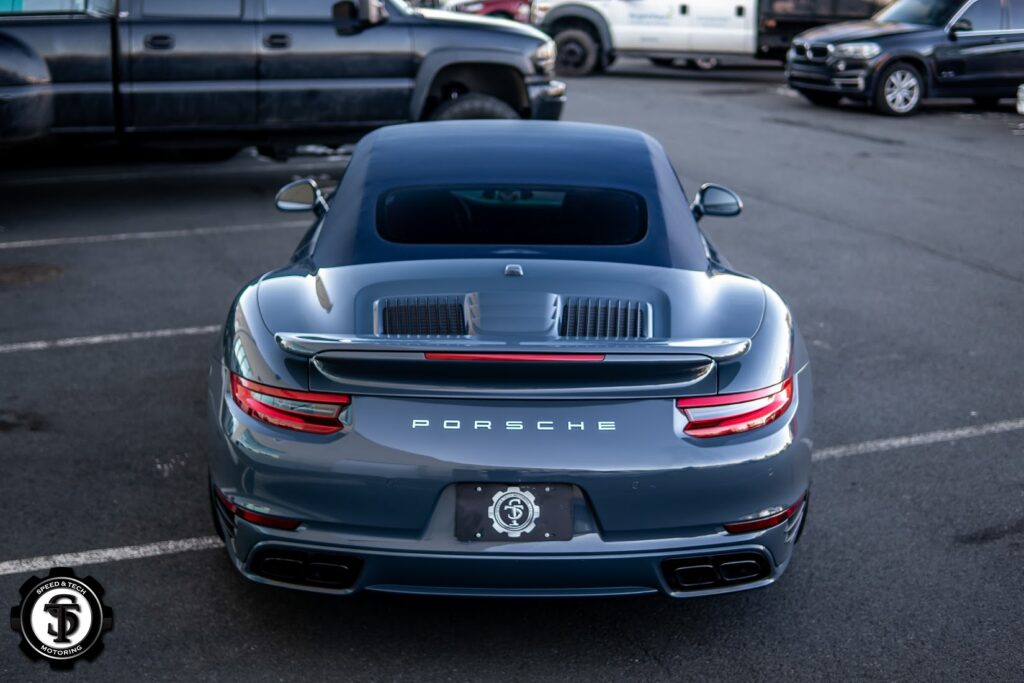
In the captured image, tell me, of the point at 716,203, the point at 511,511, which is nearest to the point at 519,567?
the point at 511,511

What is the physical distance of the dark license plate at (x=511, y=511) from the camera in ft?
11.6

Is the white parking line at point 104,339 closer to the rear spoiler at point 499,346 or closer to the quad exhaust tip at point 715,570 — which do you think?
the rear spoiler at point 499,346

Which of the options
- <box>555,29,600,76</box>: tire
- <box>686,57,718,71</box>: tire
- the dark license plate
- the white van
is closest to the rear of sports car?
the dark license plate

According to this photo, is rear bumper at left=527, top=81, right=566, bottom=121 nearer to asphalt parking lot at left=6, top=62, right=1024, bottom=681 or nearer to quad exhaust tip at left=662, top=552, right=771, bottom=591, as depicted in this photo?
asphalt parking lot at left=6, top=62, right=1024, bottom=681

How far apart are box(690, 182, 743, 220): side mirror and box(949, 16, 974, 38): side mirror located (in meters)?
13.7

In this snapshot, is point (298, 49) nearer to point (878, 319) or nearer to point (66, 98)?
point (66, 98)

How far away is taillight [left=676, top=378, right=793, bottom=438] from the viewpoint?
11.8ft

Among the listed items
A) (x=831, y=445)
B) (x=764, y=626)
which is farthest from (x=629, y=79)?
(x=764, y=626)

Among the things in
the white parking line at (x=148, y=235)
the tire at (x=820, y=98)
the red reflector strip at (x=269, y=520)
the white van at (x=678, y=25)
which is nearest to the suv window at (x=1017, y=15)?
the tire at (x=820, y=98)

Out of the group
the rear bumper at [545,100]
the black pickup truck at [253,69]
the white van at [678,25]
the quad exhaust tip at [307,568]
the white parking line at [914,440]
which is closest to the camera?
the quad exhaust tip at [307,568]

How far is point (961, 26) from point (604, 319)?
15.6 m

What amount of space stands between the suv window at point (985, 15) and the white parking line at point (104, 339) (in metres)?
13.7

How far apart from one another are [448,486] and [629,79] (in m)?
19.5

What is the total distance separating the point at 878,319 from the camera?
25.7 ft
